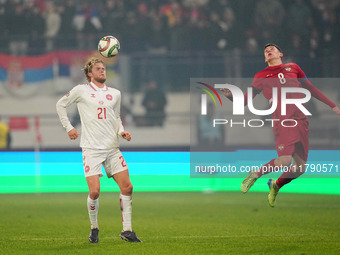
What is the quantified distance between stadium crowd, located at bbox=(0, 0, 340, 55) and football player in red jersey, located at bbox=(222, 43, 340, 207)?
38.7 ft

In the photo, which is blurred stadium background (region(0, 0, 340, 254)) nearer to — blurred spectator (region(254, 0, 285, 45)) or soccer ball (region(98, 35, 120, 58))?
blurred spectator (region(254, 0, 285, 45))

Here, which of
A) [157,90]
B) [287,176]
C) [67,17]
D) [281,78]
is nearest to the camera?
[287,176]

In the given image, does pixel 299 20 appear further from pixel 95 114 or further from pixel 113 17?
pixel 95 114

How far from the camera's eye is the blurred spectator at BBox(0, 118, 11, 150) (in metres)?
20.8

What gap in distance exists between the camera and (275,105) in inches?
409

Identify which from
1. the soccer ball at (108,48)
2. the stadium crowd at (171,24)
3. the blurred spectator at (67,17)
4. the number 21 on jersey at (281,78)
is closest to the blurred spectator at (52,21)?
the stadium crowd at (171,24)

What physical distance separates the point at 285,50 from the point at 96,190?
13262 millimetres

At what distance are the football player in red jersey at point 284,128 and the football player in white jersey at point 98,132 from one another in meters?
1.54

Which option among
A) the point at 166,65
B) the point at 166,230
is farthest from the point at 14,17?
the point at 166,230

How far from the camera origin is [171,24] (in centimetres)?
2367

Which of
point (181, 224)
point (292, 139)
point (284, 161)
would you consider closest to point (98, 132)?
point (284, 161)

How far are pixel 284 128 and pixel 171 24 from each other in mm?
14194

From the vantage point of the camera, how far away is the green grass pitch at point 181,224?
29.9 feet

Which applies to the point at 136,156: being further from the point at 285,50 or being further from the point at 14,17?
the point at 14,17
